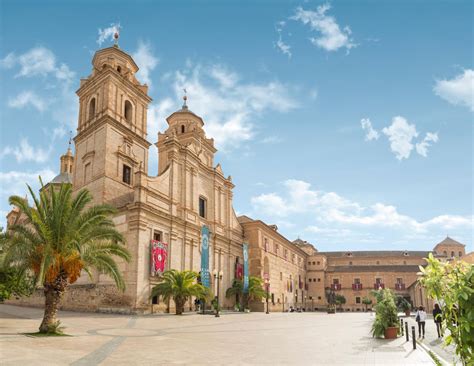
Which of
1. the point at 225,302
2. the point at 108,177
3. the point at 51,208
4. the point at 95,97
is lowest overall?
the point at 225,302

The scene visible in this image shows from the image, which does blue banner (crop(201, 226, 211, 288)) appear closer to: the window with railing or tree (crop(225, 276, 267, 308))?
tree (crop(225, 276, 267, 308))

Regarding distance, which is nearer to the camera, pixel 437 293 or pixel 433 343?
pixel 437 293

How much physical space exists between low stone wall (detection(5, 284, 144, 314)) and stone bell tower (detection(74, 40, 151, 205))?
706 cm

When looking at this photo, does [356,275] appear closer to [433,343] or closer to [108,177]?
[108,177]

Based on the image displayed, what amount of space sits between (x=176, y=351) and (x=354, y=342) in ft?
23.2

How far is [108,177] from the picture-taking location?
32469 mm

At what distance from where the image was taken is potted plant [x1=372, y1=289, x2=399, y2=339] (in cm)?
1611

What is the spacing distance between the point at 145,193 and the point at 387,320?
20.8m

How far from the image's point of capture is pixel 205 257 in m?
37.4

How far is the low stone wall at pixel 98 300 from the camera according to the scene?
29.0m

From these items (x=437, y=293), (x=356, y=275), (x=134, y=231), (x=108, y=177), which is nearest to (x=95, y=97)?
(x=108, y=177)

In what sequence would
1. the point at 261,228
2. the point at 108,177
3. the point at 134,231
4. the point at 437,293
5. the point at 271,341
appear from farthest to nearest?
the point at 261,228
the point at 108,177
the point at 134,231
the point at 271,341
the point at 437,293

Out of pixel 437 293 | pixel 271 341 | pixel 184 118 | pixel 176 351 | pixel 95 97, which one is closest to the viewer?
pixel 437 293

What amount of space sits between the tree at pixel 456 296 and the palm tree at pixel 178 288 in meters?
26.0
